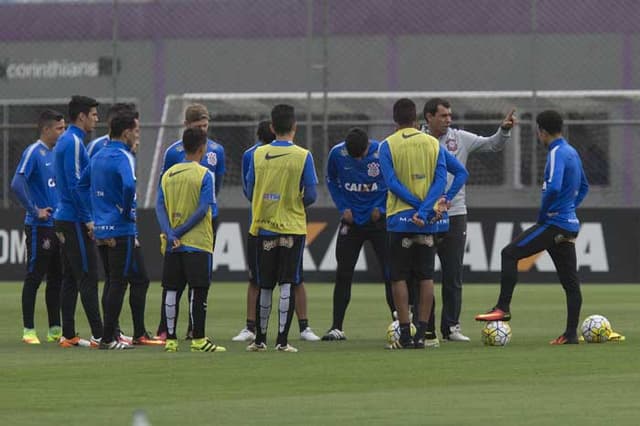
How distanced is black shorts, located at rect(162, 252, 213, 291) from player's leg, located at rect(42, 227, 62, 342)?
184 cm

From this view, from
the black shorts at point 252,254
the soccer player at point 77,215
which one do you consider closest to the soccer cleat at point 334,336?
the black shorts at point 252,254

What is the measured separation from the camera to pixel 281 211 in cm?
1332

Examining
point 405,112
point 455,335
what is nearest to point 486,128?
point 455,335

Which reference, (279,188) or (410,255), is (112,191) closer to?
(279,188)

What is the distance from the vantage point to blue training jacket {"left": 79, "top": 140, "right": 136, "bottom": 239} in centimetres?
1359

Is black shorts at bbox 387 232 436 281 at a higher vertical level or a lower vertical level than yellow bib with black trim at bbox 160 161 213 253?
lower

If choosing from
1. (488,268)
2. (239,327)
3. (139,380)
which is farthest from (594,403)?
(488,268)

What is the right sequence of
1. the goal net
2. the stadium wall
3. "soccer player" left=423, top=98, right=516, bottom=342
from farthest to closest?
the goal net < the stadium wall < "soccer player" left=423, top=98, right=516, bottom=342

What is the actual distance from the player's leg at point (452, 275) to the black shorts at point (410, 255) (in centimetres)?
96

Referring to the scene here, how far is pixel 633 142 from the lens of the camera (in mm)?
25812

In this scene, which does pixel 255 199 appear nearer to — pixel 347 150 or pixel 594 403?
pixel 347 150

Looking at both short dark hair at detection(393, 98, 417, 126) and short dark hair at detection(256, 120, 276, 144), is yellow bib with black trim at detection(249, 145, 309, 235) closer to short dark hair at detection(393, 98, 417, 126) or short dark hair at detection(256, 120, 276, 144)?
short dark hair at detection(393, 98, 417, 126)

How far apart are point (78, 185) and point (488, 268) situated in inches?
460

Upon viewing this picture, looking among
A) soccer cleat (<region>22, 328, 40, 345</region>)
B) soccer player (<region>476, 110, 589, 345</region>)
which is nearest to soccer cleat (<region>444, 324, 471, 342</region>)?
soccer player (<region>476, 110, 589, 345</region>)
